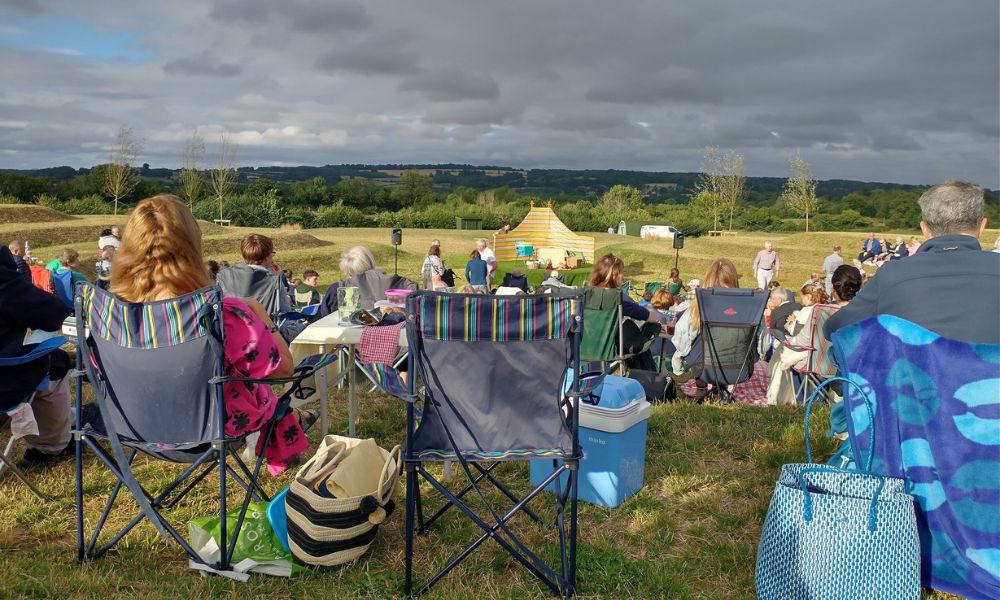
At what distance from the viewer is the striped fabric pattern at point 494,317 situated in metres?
2.43

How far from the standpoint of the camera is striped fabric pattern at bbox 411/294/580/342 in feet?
7.97

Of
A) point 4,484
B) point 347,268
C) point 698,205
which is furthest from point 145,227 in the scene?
point 698,205

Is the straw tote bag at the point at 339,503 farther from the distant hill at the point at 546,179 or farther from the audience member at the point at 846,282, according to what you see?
the distant hill at the point at 546,179

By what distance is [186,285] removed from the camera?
2.73 m

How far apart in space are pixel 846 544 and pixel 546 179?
120 m

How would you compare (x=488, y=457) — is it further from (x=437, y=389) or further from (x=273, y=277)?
(x=273, y=277)

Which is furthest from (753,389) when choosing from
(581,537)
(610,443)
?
(581,537)

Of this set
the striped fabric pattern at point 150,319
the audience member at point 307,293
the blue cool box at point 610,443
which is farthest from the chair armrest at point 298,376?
the audience member at point 307,293

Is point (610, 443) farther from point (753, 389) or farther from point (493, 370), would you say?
point (753, 389)

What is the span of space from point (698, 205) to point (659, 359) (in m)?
52.8

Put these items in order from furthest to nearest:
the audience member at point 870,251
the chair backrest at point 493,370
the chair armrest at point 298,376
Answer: the audience member at point 870,251
the chair armrest at point 298,376
the chair backrest at point 493,370

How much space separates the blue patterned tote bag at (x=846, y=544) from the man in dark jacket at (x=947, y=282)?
0.56 meters

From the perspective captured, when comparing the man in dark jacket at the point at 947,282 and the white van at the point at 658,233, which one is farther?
the white van at the point at 658,233

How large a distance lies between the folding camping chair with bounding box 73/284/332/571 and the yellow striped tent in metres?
23.8
